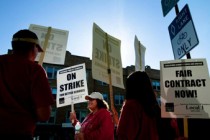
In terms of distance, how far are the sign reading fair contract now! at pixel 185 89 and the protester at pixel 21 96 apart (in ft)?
5.03

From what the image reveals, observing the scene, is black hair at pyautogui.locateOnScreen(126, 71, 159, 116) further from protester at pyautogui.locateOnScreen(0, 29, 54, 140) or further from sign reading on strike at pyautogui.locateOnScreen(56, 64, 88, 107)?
sign reading on strike at pyautogui.locateOnScreen(56, 64, 88, 107)

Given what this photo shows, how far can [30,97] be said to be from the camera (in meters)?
1.89

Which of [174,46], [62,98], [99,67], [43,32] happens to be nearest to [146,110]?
[174,46]

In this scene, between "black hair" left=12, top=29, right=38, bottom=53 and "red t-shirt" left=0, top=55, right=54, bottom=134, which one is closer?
"red t-shirt" left=0, top=55, right=54, bottom=134

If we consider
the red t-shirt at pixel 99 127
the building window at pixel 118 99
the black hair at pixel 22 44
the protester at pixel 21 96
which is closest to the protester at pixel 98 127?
the red t-shirt at pixel 99 127

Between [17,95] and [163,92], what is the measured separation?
71.4 inches

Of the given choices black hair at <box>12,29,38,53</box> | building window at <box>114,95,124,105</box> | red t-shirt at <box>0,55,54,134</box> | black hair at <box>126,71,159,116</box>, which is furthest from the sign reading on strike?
building window at <box>114,95,124,105</box>

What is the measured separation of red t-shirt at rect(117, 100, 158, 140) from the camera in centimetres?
255

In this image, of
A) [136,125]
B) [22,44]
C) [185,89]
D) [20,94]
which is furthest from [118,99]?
[20,94]

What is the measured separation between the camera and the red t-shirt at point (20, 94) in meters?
1.75

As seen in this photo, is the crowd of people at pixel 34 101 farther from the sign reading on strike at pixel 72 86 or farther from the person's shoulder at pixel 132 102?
the sign reading on strike at pixel 72 86

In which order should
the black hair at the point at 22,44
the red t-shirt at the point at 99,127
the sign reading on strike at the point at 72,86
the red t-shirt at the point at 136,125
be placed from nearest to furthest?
the black hair at the point at 22,44, the red t-shirt at the point at 136,125, the red t-shirt at the point at 99,127, the sign reading on strike at the point at 72,86

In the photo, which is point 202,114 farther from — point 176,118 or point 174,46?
point 174,46

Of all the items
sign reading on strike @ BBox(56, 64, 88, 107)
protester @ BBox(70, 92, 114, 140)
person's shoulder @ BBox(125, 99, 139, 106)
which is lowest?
protester @ BBox(70, 92, 114, 140)
